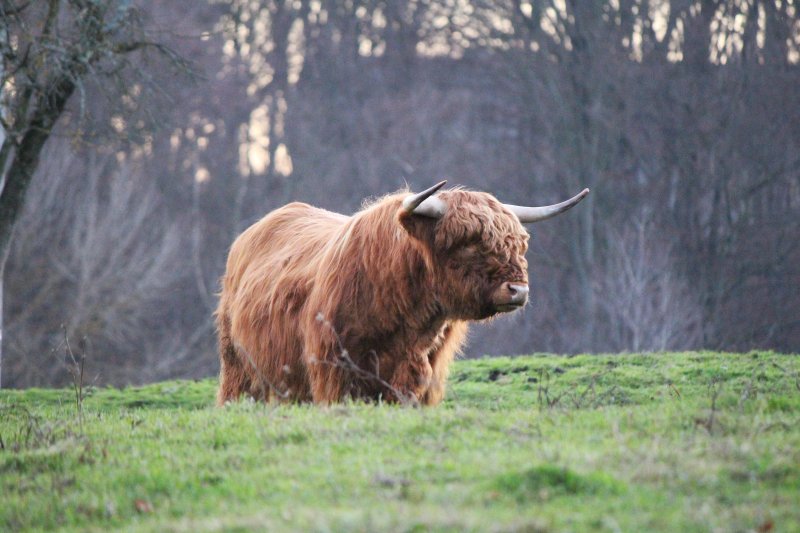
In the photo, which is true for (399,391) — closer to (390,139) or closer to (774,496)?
(774,496)

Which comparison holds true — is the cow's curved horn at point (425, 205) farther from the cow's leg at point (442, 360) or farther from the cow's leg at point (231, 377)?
the cow's leg at point (231, 377)

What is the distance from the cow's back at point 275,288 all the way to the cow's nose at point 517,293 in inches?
62.4

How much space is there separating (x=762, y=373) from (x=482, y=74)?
26931 millimetres

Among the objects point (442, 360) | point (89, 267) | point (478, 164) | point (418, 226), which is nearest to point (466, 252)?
point (418, 226)

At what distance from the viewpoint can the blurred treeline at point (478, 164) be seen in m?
27.4

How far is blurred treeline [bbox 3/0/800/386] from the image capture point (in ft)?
89.9

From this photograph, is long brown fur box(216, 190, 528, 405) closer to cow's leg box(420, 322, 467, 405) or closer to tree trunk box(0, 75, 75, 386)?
cow's leg box(420, 322, 467, 405)

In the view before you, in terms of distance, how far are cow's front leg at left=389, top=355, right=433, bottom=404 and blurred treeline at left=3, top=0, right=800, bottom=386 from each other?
14.7 meters

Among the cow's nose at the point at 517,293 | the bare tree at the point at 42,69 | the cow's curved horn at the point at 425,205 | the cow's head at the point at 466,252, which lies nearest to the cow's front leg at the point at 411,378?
the cow's head at the point at 466,252

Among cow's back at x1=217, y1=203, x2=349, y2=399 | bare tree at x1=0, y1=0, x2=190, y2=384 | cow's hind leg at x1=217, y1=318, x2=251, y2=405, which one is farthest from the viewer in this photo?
bare tree at x1=0, y1=0, x2=190, y2=384

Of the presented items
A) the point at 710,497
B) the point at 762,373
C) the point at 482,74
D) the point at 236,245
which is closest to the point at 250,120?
the point at 482,74

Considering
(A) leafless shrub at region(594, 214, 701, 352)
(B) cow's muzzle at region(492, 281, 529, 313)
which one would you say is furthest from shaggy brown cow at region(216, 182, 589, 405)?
(A) leafless shrub at region(594, 214, 701, 352)

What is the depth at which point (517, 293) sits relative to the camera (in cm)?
793

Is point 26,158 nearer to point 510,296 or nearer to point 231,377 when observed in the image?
point 231,377
